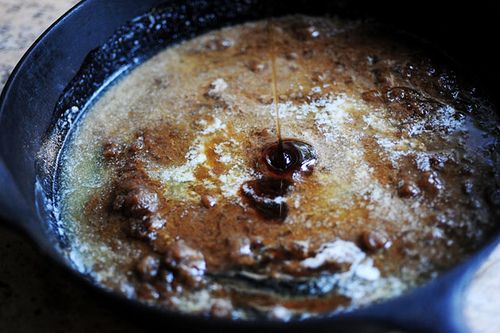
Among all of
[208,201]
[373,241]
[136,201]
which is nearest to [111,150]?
[136,201]

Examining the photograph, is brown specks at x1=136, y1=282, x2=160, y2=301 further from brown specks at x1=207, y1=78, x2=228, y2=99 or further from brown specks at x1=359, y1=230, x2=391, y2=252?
brown specks at x1=207, y1=78, x2=228, y2=99

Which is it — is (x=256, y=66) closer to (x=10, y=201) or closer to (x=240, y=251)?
(x=240, y=251)

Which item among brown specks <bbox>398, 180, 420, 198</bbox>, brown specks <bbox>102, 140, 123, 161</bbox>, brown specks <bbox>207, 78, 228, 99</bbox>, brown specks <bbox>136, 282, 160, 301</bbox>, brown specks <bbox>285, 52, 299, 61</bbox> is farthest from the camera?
brown specks <bbox>285, 52, 299, 61</bbox>

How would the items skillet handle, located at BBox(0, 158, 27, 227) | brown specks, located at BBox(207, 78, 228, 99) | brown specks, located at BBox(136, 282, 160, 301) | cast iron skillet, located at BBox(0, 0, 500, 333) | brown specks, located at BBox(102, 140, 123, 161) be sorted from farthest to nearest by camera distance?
brown specks, located at BBox(207, 78, 228, 99), brown specks, located at BBox(102, 140, 123, 161), brown specks, located at BBox(136, 282, 160, 301), skillet handle, located at BBox(0, 158, 27, 227), cast iron skillet, located at BBox(0, 0, 500, 333)

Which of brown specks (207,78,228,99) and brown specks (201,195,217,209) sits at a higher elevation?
brown specks (207,78,228,99)

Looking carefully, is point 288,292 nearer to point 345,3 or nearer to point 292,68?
point 292,68

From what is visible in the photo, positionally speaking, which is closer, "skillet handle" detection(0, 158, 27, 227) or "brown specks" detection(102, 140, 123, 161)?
"skillet handle" detection(0, 158, 27, 227)

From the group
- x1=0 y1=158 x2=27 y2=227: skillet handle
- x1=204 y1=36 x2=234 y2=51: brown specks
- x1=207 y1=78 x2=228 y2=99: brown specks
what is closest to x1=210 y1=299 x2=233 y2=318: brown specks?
x1=0 y1=158 x2=27 y2=227: skillet handle

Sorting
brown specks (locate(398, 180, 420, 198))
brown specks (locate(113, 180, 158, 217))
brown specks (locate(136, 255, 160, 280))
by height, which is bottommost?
brown specks (locate(136, 255, 160, 280))
